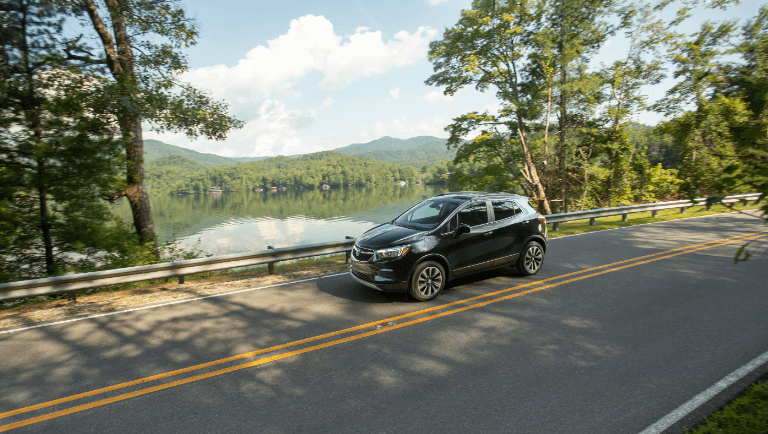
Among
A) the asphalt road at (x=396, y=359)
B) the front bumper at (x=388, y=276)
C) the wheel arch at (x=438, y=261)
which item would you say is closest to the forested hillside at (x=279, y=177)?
the asphalt road at (x=396, y=359)

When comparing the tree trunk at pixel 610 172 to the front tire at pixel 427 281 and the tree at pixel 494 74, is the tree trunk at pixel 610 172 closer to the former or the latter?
the tree at pixel 494 74

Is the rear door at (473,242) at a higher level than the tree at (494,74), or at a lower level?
lower

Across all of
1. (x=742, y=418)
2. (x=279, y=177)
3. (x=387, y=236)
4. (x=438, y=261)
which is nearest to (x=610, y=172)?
(x=438, y=261)

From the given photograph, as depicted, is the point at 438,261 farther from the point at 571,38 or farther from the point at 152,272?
the point at 571,38

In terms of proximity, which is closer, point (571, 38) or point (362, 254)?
point (362, 254)

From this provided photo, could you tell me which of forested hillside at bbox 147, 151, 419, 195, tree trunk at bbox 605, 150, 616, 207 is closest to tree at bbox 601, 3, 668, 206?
tree trunk at bbox 605, 150, 616, 207

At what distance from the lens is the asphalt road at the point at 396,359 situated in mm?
3729

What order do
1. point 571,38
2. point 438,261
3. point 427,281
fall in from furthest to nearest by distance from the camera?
point 571,38
point 438,261
point 427,281

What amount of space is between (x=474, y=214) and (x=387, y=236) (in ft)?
6.00

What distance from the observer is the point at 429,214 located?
7.66 metres

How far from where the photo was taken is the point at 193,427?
3.63 m

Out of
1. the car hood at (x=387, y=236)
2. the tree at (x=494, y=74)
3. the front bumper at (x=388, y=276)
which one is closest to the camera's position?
the front bumper at (x=388, y=276)

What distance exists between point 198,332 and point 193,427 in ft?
7.46

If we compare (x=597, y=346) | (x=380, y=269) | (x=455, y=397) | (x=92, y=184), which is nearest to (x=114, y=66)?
(x=92, y=184)
